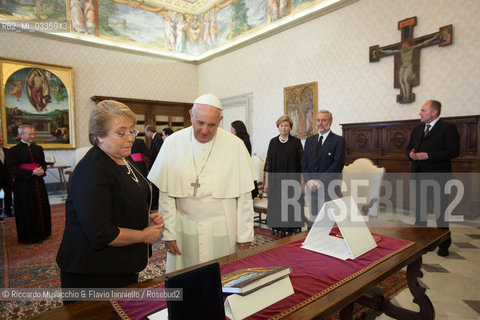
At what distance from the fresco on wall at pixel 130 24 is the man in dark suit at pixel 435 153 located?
10.5 meters

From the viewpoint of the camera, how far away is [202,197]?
2186 millimetres

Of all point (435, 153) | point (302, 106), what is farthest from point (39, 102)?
point (435, 153)

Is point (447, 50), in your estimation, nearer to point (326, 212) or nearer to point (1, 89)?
point (326, 212)

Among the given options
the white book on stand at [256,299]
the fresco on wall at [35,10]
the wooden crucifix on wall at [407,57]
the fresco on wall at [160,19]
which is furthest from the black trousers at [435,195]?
the fresco on wall at [35,10]

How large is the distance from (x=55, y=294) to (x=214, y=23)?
11211 mm

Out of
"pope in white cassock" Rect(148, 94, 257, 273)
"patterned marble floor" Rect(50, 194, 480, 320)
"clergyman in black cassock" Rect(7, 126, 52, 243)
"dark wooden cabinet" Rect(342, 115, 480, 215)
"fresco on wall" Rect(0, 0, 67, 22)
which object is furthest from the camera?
"fresco on wall" Rect(0, 0, 67, 22)

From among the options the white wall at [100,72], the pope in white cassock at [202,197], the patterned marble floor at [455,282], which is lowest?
the patterned marble floor at [455,282]

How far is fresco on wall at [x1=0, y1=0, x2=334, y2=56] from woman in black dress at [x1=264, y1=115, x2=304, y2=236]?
583cm

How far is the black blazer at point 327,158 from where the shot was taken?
4027 mm

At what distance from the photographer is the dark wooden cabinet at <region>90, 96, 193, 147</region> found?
11.0 meters

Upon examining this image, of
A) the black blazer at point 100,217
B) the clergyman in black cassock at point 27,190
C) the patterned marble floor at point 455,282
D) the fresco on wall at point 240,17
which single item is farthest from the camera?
the fresco on wall at point 240,17

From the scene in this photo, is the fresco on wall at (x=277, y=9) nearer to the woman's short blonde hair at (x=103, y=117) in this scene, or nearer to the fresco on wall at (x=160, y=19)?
the fresco on wall at (x=160, y=19)

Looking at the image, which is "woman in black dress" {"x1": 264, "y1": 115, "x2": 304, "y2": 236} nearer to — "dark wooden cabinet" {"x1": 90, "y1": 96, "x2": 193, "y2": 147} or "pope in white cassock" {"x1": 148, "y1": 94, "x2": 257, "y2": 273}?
"pope in white cassock" {"x1": 148, "y1": 94, "x2": 257, "y2": 273}

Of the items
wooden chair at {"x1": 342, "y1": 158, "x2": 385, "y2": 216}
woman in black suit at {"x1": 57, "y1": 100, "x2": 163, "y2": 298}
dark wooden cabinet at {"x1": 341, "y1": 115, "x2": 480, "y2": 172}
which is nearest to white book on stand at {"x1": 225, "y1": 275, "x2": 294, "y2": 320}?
woman in black suit at {"x1": 57, "y1": 100, "x2": 163, "y2": 298}
